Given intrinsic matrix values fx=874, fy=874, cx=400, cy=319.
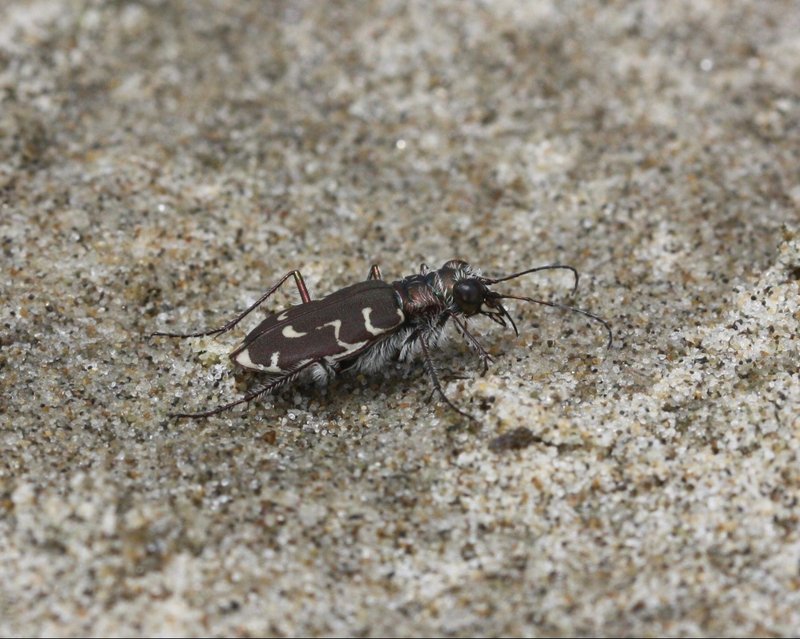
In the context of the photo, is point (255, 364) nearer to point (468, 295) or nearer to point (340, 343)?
point (340, 343)

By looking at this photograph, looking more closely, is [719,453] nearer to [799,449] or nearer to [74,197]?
[799,449]

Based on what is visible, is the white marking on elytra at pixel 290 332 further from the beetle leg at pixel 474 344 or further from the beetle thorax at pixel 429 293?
the beetle leg at pixel 474 344

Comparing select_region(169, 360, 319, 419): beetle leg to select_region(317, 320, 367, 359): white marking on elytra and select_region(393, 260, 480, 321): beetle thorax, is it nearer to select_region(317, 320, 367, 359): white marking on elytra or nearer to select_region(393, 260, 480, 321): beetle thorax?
select_region(317, 320, 367, 359): white marking on elytra

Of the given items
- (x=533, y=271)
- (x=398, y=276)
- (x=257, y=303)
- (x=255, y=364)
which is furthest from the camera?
(x=398, y=276)

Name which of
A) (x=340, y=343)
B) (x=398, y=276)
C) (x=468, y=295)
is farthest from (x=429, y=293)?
(x=398, y=276)

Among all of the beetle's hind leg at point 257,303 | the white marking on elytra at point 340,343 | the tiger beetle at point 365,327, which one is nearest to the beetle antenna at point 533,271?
the tiger beetle at point 365,327

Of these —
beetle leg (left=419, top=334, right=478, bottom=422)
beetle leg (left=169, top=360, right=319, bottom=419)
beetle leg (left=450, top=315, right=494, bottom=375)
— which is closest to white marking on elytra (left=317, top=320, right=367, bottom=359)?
beetle leg (left=169, top=360, right=319, bottom=419)
